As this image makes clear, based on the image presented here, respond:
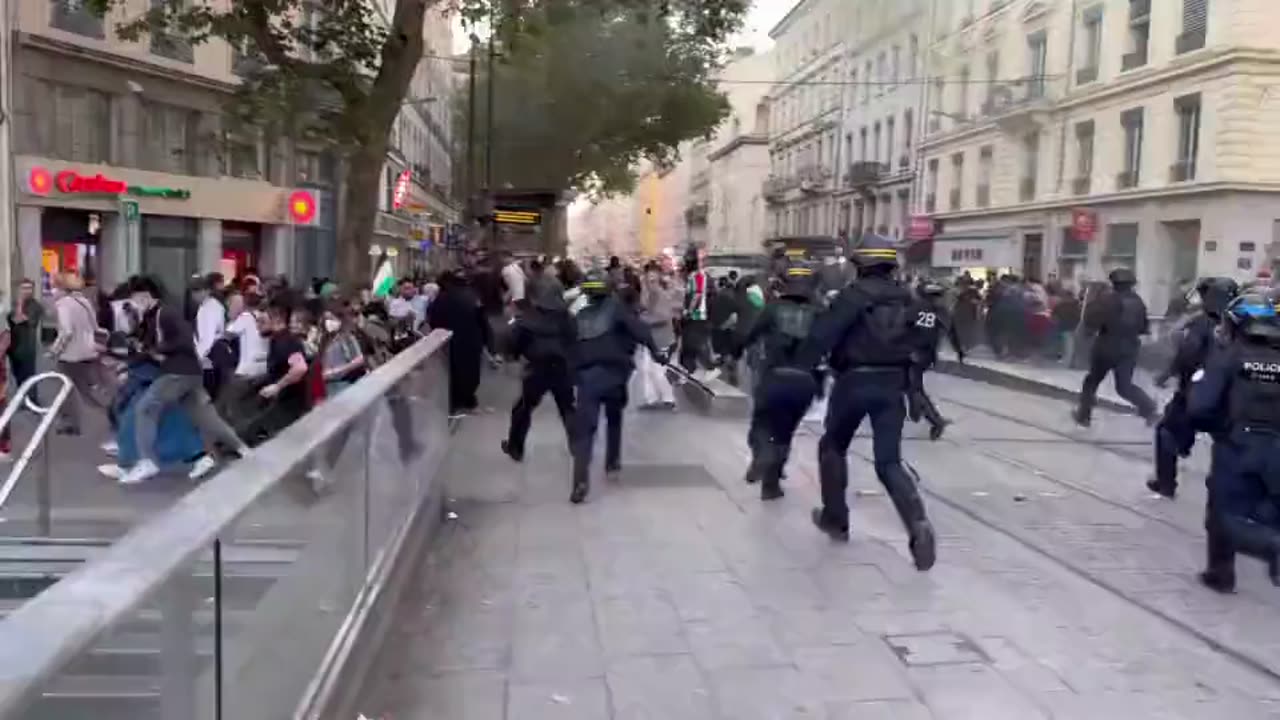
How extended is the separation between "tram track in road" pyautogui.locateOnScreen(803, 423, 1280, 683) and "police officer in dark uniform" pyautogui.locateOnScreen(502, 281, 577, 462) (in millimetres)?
2781

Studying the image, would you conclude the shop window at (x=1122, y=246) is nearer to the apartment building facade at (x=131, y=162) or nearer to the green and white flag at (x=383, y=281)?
the apartment building facade at (x=131, y=162)

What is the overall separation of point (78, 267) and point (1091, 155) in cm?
2500

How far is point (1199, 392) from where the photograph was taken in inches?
251

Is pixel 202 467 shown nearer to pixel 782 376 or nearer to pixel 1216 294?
pixel 782 376

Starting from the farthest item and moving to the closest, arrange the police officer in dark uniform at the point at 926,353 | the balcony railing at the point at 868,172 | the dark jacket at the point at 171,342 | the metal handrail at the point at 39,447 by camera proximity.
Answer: the balcony railing at the point at 868,172
the dark jacket at the point at 171,342
the police officer in dark uniform at the point at 926,353
the metal handrail at the point at 39,447

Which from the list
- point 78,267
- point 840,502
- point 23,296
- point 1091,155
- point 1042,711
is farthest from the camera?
point 1091,155

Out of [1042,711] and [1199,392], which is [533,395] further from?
[1042,711]

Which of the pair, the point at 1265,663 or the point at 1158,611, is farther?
the point at 1158,611

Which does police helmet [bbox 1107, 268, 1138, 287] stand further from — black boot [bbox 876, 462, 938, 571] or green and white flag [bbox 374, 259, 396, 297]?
green and white flag [bbox 374, 259, 396, 297]

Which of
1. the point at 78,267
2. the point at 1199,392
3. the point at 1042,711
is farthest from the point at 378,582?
the point at 78,267

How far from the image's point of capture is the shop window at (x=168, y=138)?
26.4 m

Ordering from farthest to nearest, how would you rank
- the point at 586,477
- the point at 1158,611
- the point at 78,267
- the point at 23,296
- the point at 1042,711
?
the point at 78,267 → the point at 23,296 → the point at 586,477 → the point at 1158,611 → the point at 1042,711

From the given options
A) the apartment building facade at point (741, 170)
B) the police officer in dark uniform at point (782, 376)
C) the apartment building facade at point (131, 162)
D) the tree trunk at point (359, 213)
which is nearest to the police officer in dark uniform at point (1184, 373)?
the police officer in dark uniform at point (782, 376)

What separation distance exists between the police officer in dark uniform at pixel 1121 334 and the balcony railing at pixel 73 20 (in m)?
Answer: 18.2
